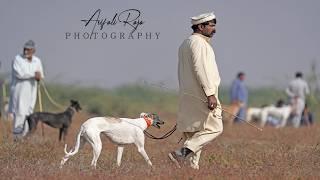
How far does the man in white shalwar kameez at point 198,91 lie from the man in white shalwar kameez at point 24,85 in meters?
6.14

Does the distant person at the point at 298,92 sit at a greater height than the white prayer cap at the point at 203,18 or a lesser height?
lesser

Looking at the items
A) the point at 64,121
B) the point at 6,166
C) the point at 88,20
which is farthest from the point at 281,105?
the point at 6,166

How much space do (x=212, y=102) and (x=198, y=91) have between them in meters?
0.30

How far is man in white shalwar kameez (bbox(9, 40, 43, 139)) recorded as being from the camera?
1590cm

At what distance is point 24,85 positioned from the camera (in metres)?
16.1

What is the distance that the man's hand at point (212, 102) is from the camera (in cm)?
996

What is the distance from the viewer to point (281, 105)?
25891 millimetres

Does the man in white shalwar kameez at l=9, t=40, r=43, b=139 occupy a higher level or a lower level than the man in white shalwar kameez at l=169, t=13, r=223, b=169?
lower

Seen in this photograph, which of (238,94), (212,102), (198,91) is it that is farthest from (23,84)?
(238,94)

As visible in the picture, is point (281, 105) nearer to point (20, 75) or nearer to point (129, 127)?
point (20, 75)

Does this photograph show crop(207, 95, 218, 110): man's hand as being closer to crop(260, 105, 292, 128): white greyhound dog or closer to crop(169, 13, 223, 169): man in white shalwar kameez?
crop(169, 13, 223, 169): man in white shalwar kameez

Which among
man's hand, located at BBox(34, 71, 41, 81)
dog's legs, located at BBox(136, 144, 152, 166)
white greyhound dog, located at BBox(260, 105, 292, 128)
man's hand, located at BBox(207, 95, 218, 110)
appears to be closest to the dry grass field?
dog's legs, located at BBox(136, 144, 152, 166)

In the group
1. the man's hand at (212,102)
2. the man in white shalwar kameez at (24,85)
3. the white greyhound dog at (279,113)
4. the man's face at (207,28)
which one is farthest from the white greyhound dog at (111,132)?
the white greyhound dog at (279,113)

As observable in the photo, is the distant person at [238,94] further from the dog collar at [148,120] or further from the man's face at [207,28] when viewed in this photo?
the man's face at [207,28]
